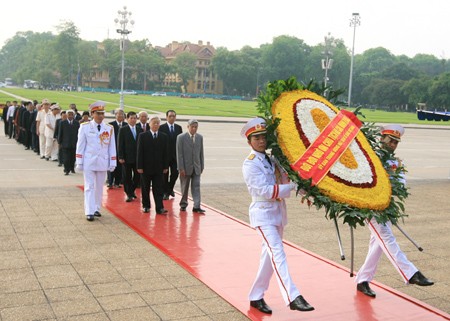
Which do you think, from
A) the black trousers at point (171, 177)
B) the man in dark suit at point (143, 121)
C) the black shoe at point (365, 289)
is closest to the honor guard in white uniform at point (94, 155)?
the black trousers at point (171, 177)

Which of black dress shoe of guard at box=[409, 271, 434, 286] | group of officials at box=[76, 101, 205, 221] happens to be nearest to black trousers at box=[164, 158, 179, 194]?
group of officials at box=[76, 101, 205, 221]

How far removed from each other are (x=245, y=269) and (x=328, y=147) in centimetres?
222

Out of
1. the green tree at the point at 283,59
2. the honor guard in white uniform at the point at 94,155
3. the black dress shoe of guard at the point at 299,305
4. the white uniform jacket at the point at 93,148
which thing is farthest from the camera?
the green tree at the point at 283,59

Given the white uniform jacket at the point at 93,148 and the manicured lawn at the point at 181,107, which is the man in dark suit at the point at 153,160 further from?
the manicured lawn at the point at 181,107

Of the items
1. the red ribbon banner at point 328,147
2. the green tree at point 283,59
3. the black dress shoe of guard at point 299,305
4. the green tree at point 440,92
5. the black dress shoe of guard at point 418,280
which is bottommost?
the black dress shoe of guard at point 299,305

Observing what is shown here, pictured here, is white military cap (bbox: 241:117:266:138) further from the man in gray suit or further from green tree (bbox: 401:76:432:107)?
green tree (bbox: 401:76:432:107)

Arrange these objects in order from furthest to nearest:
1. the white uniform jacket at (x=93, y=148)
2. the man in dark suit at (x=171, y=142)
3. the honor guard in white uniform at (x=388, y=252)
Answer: the man in dark suit at (x=171, y=142) → the white uniform jacket at (x=93, y=148) → the honor guard in white uniform at (x=388, y=252)

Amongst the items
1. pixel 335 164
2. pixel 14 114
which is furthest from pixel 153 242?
pixel 14 114

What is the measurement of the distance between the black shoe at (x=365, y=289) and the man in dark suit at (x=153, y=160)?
14.6ft

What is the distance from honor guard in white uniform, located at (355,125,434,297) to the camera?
5312 millimetres

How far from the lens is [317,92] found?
5.32 metres

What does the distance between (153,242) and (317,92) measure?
11.2 feet

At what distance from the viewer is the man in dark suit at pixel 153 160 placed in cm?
927

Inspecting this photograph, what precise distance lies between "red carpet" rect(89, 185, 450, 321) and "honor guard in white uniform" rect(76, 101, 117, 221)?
A: 0.57 m
